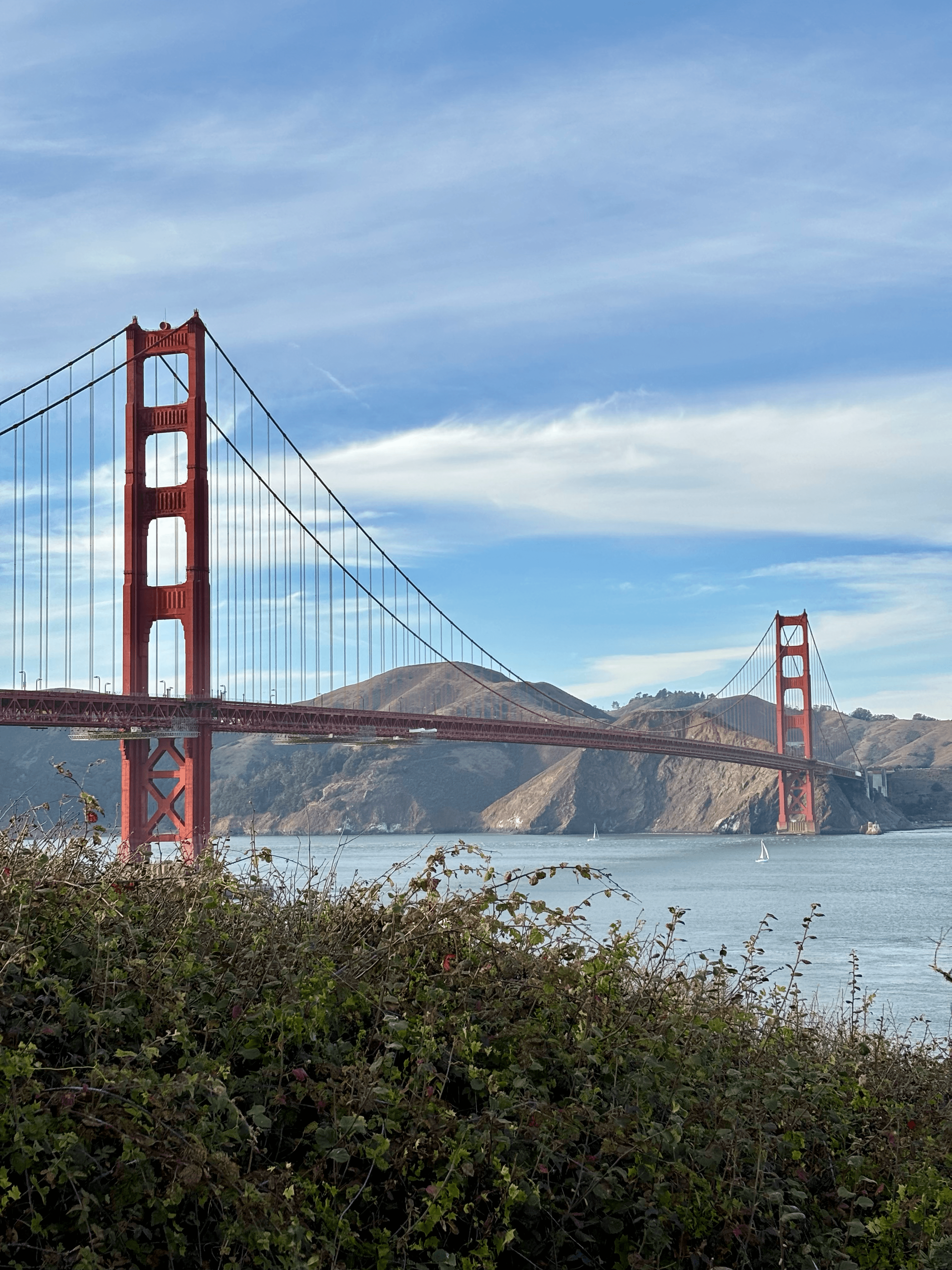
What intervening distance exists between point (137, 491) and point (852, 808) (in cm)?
10691

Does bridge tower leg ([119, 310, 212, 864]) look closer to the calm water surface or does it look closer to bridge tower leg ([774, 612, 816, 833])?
the calm water surface

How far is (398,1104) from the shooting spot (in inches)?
180

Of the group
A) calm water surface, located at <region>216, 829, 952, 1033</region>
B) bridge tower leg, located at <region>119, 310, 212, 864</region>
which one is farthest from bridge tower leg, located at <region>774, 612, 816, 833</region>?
bridge tower leg, located at <region>119, 310, 212, 864</region>

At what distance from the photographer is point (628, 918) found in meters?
32.0

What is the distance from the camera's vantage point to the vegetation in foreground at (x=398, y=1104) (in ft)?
13.2

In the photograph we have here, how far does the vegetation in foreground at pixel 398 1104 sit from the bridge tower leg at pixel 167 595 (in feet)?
98.3

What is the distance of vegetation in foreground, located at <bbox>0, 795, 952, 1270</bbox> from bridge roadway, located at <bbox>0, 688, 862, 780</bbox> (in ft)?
92.2

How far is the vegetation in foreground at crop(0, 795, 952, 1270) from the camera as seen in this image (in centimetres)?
402

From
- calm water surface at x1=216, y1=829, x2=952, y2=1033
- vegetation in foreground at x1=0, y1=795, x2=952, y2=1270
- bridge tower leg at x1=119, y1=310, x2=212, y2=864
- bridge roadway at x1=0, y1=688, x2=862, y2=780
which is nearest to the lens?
vegetation in foreground at x1=0, y1=795, x2=952, y2=1270

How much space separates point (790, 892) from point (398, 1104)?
55.2 meters

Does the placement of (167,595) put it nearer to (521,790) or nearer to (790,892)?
(790,892)

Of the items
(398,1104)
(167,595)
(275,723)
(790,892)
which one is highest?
(167,595)

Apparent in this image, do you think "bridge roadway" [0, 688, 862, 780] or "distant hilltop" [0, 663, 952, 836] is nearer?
"bridge roadway" [0, 688, 862, 780]

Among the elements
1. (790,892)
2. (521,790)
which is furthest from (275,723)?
(521,790)
